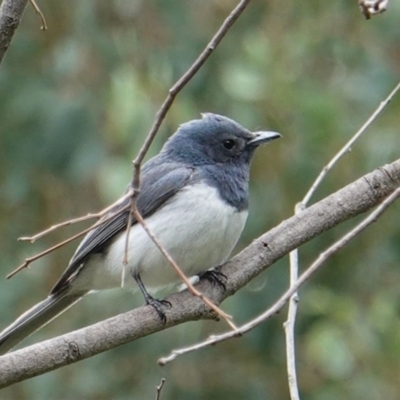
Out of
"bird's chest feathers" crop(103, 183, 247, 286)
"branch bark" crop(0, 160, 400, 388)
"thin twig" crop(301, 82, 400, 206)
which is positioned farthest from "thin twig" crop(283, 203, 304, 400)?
"bird's chest feathers" crop(103, 183, 247, 286)

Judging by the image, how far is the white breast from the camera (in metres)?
4.49

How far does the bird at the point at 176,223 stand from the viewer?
4504 millimetres

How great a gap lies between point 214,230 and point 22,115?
2097 mm

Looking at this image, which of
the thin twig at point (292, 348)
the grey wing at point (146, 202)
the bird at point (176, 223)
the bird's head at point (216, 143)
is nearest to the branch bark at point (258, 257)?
the thin twig at point (292, 348)

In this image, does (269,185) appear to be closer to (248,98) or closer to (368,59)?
(248,98)

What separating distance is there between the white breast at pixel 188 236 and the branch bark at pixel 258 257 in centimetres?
37

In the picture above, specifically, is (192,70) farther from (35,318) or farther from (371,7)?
(35,318)

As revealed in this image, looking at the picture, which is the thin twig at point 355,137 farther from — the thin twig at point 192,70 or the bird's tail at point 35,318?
the bird's tail at point 35,318

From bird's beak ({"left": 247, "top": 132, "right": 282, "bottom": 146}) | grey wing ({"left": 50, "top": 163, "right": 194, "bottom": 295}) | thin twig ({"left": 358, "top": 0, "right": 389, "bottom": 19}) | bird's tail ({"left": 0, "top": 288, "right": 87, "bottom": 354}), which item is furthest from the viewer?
bird's beak ({"left": 247, "top": 132, "right": 282, "bottom": 146})

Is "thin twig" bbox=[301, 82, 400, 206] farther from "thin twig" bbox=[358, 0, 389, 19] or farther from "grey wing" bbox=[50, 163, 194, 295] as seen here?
"grey wing" bbox=[50, 163, 194, 295]

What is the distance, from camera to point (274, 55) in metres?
6.29

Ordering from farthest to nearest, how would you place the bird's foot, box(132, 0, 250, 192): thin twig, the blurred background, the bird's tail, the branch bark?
the blurred background < the bird's tail < the bird's foot < the branch bark < box(132, 0, 250, 192): thin twig

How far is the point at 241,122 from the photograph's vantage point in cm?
587

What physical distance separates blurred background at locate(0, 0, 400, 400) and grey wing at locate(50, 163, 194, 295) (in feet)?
2.46
